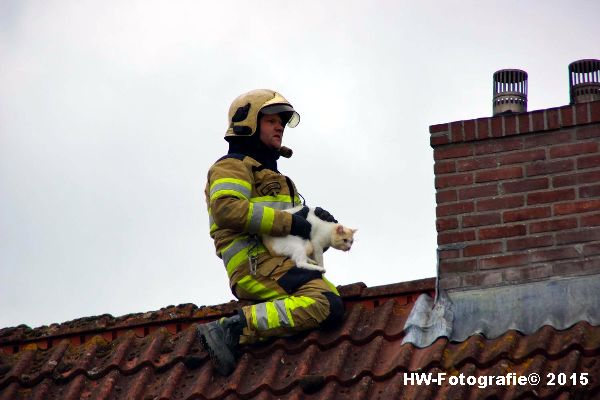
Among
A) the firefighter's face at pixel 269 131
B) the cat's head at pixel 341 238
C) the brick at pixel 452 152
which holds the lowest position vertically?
the cat's head at pixel 341 238

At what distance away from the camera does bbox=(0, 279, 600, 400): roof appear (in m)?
7.94

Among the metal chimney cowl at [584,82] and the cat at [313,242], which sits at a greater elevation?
the metal chimney cowl at [584,82]

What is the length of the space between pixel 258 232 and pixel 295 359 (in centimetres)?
86

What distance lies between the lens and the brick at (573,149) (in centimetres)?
887

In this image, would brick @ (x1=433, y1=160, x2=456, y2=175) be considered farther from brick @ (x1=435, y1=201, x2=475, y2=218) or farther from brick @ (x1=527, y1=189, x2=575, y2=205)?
brick @ (x1=527, y1=189, x2=575, y2=205)

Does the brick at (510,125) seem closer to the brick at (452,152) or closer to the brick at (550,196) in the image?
the brick at (452,152)

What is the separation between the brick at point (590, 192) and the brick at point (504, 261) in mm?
511

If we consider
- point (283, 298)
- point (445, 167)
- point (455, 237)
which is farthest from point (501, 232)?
point (283, 298)

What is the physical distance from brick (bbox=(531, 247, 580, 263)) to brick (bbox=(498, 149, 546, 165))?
63 centimetres

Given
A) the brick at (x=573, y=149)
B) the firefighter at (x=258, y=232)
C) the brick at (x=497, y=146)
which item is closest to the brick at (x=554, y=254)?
the brick at (x=573, y=149)

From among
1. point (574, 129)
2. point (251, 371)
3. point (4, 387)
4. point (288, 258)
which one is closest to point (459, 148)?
point (574, 129)

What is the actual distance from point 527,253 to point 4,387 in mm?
3504

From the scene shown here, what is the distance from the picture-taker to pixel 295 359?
28.5 feet

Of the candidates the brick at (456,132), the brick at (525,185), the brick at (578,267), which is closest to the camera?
the brick at (578,267)
